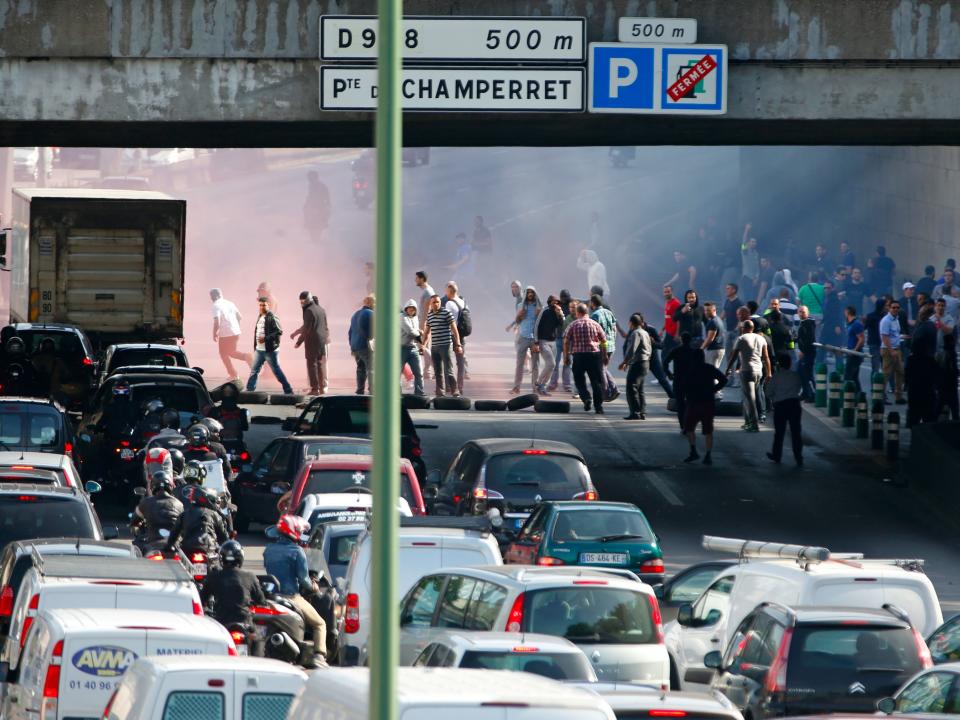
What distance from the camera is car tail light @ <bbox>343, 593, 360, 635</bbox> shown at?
1565 cm

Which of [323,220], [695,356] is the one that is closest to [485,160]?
[323,220]

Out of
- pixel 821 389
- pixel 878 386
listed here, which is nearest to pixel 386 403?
pixel 878 386

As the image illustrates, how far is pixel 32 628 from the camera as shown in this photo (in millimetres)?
12242

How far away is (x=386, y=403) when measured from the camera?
6.49 m

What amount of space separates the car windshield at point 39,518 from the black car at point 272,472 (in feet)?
19.7

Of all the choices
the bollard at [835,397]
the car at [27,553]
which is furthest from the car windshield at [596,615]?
the bollard at [835,397]

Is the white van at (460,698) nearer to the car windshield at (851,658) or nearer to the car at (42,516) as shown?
the car windshield at (851,658)

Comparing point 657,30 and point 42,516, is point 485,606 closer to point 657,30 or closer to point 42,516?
point 42,516

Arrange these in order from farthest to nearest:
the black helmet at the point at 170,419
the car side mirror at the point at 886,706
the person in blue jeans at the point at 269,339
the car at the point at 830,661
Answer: the person in blue jeans at the point at 269,339 < the black helmet at the point at 170,419 < the car at the point at 830,661 < the car side mirror at the point at 886,706

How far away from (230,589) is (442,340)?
19187mm

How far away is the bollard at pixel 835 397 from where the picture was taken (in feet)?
113

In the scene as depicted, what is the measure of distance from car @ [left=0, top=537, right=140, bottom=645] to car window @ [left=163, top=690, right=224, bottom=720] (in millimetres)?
3584

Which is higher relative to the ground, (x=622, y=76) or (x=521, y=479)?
(x=622, y=76)

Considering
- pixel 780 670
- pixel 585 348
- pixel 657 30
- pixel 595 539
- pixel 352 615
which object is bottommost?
pixel 352 615
